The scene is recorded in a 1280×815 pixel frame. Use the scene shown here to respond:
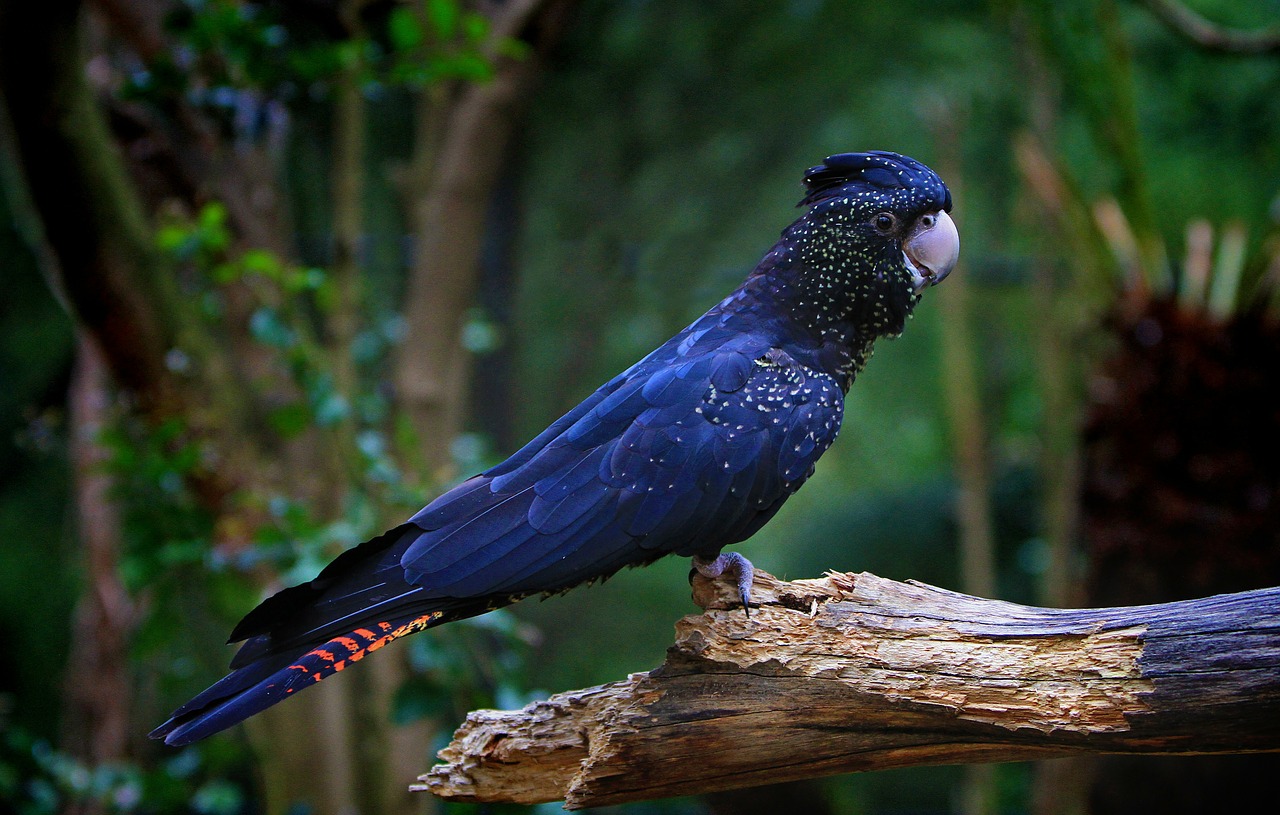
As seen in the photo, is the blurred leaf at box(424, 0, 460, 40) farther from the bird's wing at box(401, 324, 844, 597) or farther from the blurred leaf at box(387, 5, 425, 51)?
the bird's wing at box(401, 324, 844, 597)

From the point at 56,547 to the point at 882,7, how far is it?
5140 millimetres

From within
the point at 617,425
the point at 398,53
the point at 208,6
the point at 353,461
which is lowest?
the point at 617,425

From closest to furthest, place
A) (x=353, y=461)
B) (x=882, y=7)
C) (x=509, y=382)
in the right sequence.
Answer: (x=353, y=461) < (x=882, y=7) < (x=509, y=382)

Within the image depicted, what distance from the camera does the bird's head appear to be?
2068 millimetres

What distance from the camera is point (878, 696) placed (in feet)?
5.35

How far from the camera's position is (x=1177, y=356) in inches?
130

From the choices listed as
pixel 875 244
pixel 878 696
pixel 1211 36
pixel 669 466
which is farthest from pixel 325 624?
pixel 1211 36

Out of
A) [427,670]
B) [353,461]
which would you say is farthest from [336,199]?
[427,670]

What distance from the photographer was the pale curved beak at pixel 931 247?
81.5 inches

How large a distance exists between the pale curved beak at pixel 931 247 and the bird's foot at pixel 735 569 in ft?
2.44

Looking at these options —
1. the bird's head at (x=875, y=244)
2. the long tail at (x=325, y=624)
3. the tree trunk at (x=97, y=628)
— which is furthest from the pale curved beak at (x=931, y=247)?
the tree trunk at (x=97, y=628)

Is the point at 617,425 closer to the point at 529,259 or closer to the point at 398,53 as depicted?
the point at 398,53

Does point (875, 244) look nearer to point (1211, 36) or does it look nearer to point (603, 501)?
point (603, 501)

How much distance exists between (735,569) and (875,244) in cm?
78
